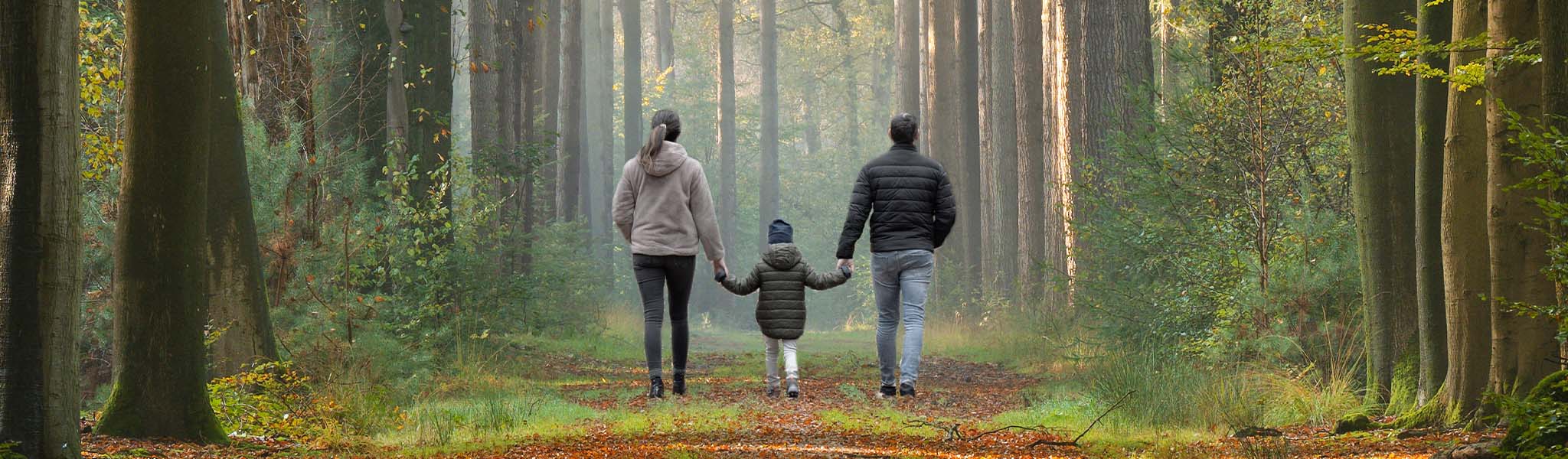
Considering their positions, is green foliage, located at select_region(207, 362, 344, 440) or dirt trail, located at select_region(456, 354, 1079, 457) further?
green foliage, located at select_region(207, 362, 344, 440)

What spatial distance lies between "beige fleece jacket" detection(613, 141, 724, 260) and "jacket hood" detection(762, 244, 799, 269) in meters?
0.39

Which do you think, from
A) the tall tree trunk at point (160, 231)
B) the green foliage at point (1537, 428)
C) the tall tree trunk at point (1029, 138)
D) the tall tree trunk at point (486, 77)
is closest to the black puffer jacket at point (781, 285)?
the tall tree trunk at point (160, 231)

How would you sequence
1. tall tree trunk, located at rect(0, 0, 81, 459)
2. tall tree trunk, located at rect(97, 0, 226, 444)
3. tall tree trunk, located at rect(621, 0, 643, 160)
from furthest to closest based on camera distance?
tall tree trunk, located at rect(621, 0, 643, 160) → tall tree trunk, located at rect(97, 0, 226, 444) → tall tree trunk, located at rect(0, 0, 81, 459)

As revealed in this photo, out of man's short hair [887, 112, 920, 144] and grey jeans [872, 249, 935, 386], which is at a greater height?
man's short hair [887, 112, 920, 144]

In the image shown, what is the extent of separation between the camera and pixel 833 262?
61906 mm

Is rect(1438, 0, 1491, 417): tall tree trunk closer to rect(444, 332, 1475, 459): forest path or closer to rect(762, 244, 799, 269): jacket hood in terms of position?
rect(444, 332, 1475, 459): forest path

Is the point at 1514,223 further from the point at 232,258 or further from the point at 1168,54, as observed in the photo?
the point at 232,258

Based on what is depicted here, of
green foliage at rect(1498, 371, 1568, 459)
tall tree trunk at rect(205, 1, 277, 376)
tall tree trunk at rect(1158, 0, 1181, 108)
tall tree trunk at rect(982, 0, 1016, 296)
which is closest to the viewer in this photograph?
green foliage at rect(1498, 371, 1568, 459)

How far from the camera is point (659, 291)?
1029 cm

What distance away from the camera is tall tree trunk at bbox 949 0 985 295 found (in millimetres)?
28469

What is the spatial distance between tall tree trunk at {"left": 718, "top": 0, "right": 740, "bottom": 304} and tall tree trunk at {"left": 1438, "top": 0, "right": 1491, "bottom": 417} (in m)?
39.9

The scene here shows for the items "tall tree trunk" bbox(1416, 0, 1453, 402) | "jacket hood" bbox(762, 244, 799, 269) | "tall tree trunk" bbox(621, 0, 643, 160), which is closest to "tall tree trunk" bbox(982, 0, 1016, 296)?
"jacket hood" bbox(762, 244, 799, 269)

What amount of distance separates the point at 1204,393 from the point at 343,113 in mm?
8158

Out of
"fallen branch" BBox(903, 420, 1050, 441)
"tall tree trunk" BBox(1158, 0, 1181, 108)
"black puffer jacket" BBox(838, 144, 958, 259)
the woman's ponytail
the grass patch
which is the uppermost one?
"tall tree trunk" BBox(1158, 0, 1181, 108)
